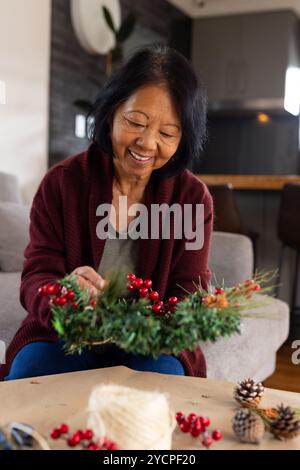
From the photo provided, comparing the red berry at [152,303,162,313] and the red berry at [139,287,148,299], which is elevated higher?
the red berry at [139,287,148,299]

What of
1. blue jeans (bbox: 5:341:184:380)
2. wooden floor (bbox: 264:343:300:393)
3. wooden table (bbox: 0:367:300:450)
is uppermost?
wooden table (bbox: 0:367:300:450)

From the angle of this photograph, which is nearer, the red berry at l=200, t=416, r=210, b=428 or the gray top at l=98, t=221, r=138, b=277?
the red berry at l=200, t=416, r=210, b=428

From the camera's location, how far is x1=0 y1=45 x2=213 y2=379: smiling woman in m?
1.09

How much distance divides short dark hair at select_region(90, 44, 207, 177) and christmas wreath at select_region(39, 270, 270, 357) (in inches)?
21.0

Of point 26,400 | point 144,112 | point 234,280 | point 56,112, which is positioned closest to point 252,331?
point 234,280

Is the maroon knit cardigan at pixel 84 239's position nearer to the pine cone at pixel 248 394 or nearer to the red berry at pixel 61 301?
the pine cone at pixel 248 394

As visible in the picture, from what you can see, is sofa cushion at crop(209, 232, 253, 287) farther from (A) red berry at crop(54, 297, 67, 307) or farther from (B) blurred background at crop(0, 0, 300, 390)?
(A) red berry at crop(54, 297, 67, 307)

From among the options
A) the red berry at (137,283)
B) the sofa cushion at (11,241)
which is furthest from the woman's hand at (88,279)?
the sofa cushion at (11,241)

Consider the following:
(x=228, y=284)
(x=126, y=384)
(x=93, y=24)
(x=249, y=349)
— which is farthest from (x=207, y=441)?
(x=93, y=24)

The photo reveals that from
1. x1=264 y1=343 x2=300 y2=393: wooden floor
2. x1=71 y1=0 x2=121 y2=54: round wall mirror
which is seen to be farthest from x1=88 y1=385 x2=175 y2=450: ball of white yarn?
x1=71 y1=0 x2=121 y2=54: round wall mirror

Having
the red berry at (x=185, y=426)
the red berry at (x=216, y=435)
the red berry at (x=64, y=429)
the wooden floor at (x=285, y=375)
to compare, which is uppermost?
the red berry at (x=64, y=429)

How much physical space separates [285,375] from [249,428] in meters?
1.88

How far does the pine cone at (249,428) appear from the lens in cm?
71

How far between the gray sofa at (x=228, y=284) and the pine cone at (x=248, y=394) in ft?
1.15
